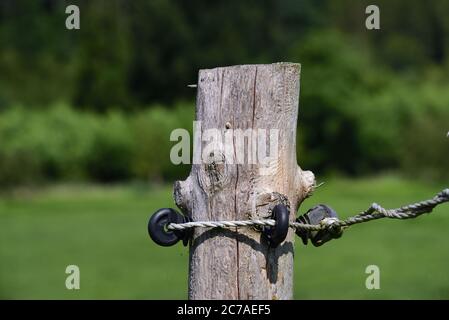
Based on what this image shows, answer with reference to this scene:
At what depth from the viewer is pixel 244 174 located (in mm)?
2646

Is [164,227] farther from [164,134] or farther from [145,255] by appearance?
[164,134]

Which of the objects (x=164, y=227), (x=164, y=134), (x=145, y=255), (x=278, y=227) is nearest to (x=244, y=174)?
(x=278, y=227)

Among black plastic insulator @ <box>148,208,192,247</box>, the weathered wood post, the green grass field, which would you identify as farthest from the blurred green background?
the weathered wood post

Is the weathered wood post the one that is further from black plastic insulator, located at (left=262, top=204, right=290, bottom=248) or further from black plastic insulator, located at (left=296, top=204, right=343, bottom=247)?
black plastic insulator, located at (left=296, top=204, right=343, bottom=247)

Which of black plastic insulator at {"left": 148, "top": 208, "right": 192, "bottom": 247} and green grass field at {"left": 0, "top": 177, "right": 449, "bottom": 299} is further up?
green grass field at {"left": 0, "top": 177, "right": 449, "bottom": 299}

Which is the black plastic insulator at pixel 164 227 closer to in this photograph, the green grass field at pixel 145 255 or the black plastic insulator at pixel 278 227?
the black plastic insulator at pixel 278 227

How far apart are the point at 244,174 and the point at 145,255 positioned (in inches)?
492

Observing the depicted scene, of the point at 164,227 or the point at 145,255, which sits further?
the point at 145,255

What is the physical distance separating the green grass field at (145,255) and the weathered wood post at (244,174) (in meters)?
7.01

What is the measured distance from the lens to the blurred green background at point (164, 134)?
1335 cm

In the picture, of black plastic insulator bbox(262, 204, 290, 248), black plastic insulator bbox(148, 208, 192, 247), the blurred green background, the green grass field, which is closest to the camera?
black plastic insulator bbox(262, 204, 290, 248)

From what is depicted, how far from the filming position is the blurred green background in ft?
43.8

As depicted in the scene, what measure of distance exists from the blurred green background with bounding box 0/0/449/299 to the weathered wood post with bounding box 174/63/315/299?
1037 millimetres

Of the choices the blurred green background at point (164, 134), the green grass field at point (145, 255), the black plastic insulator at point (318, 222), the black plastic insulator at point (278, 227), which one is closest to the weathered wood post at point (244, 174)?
the black plastic insulator at point (278, 227)
